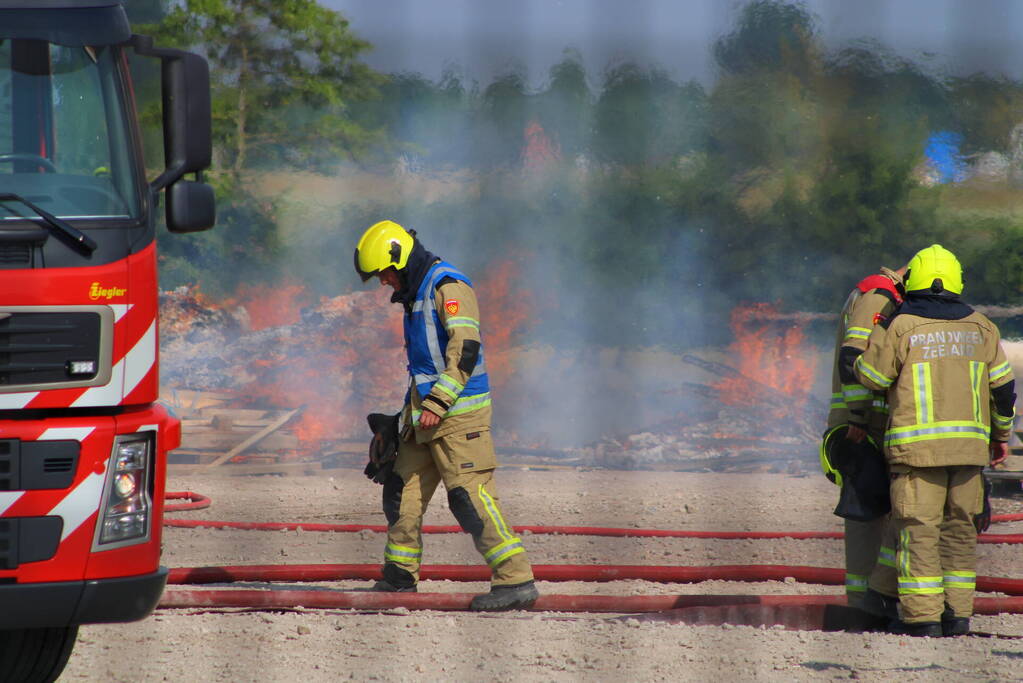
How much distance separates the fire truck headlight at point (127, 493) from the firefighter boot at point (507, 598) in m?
1.77

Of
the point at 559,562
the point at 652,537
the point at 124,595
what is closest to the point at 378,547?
the point at 559,562

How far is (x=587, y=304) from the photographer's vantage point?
509 inches

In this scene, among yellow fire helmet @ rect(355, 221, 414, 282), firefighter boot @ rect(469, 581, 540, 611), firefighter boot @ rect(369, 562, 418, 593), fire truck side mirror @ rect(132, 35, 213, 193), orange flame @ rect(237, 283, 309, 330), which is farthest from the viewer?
orange flame @ rect(237, 283, 309, 330)

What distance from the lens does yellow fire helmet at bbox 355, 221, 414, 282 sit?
17.6 ft

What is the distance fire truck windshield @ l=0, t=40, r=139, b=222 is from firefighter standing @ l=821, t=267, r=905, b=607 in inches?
118

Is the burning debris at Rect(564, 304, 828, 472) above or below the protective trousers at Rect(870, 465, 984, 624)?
below

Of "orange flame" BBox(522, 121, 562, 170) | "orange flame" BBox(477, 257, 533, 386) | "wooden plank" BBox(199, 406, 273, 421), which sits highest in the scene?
"orange flame" BBox(522, 121, 562, 170)

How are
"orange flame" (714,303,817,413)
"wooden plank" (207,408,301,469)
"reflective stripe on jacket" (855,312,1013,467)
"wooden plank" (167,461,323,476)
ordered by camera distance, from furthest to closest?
1. "orange flame" (714,303,817,413)
2. "wooden plank" (207,408,301,469)
3. "wooden plank" (167,461,323,476)
4. "reflective stripe on jacket" (855,312,1013,467)

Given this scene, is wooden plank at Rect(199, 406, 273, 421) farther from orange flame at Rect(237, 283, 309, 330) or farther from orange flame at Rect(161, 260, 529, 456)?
orange flame at Rect(237, 283, 309, 330)

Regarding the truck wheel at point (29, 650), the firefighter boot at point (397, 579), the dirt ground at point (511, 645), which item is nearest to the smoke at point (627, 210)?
the dirt ground at point (511, 645)

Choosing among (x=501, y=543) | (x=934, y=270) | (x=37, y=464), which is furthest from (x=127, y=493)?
(x=934, y=270)

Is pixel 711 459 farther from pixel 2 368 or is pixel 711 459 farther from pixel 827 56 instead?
pixel 2 368

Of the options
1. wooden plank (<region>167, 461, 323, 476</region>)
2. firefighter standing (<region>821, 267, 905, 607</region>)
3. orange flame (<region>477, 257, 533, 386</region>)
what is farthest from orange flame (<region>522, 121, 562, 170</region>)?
firefighter standing (<region>821, 267, 905, 607</region>)

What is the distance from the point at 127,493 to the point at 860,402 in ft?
10.0
